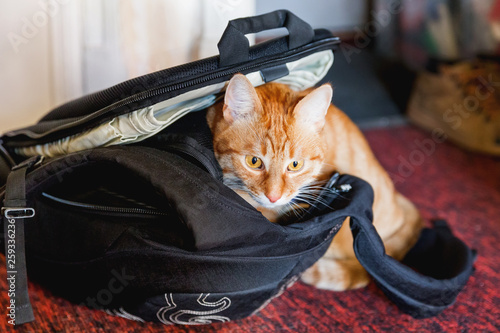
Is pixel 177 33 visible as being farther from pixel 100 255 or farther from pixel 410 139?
pixel 410 139

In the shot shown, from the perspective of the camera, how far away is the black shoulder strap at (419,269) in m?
1.11

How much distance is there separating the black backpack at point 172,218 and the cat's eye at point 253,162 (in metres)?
0.07

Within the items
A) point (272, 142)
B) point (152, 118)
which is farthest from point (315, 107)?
point (152, 118)

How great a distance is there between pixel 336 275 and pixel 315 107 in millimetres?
458

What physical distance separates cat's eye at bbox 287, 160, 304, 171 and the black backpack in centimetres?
8

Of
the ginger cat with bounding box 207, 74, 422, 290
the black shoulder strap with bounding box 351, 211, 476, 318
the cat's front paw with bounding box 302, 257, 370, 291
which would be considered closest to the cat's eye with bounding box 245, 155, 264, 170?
the ginger cat with bounding box 207, 74, 422, 290

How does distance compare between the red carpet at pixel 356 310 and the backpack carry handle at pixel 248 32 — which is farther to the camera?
the red carpet at pixel 356 310

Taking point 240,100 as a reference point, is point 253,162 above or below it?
below

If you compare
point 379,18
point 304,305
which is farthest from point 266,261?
point 379,18

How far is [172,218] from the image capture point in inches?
39.8

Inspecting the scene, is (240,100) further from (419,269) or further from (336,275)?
(419,269)

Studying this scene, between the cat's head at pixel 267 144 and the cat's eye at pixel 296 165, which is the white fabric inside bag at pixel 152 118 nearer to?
the cat's head at pixel 267 144

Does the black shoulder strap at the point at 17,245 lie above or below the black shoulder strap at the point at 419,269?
above

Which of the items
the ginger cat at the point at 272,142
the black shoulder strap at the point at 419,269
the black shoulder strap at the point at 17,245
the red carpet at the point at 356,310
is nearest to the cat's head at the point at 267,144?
the ginger cat at the point at 272,142
